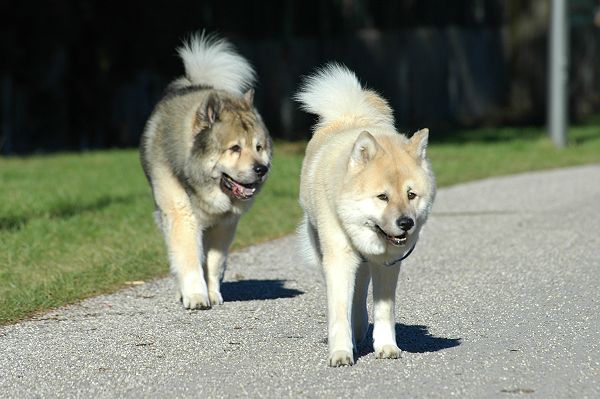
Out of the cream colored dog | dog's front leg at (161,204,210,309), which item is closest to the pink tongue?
dog's front leg at (161,204,210,309)

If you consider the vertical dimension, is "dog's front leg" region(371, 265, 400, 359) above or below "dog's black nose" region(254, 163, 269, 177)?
below

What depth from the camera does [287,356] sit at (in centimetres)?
700

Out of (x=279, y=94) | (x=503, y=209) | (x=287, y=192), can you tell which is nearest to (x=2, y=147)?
(x=279, y=94)

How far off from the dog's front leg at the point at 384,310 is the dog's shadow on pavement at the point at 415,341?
174mm

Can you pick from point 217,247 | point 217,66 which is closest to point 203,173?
point 217,247

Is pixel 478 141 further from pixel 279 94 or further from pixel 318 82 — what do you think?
pixel 318 82

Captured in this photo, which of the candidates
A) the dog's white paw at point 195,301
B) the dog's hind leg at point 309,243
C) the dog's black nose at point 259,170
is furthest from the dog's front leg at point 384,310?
the dog's white paw at point 195,301

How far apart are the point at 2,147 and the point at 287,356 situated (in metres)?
15.9

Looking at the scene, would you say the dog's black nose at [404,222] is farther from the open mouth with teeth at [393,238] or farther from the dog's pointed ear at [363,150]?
the dog's pointed ear at [363,150]

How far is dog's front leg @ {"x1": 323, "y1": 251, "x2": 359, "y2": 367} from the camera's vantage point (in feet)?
21.8

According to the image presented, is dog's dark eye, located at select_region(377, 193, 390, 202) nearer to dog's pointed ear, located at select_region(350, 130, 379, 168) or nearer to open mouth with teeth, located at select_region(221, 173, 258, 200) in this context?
dog's pointed ear, located at select_region(350, 130, 379, 168)

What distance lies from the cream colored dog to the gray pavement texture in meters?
0.23

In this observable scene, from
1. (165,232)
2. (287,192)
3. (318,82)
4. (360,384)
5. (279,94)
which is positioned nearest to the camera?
(360,384)

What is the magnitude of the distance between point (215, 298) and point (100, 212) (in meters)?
4.79
